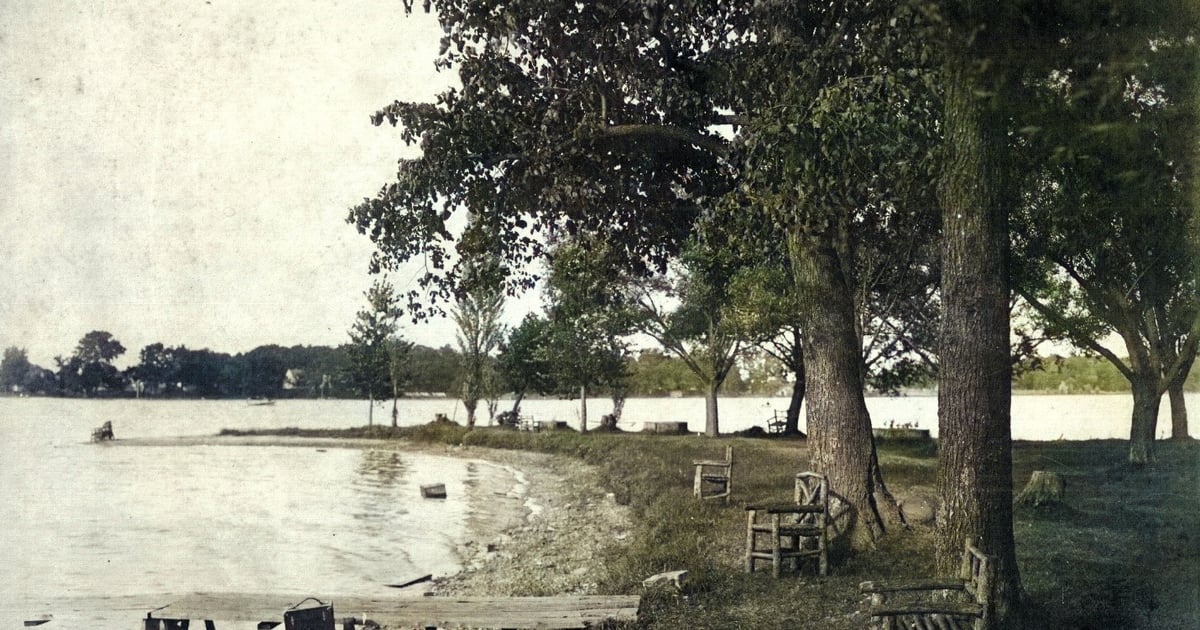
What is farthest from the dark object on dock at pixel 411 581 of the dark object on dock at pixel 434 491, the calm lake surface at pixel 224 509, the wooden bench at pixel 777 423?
the wooden bench at pixel 777 423

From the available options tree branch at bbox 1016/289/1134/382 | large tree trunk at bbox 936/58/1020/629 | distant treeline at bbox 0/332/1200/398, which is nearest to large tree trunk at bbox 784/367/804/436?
distant treeline at bbox 0/332/1200/398

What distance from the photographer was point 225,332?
1218 centimetres

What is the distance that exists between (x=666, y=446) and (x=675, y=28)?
1919 cm

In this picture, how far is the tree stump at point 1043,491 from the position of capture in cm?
1333

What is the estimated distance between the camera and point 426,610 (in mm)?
9086

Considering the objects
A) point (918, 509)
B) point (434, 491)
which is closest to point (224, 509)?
point (434, 491)

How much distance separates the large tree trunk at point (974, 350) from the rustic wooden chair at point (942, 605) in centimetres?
54

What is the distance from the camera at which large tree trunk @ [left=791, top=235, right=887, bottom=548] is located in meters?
10.9

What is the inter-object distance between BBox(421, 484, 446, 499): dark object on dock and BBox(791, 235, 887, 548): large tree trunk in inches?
613

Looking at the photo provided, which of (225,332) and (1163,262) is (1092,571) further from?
(225,332)

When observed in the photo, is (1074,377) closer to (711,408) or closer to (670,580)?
(670,580)

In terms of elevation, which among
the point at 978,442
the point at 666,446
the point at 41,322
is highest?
the point at 41,322

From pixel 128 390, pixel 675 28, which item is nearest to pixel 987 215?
pixel 675 28

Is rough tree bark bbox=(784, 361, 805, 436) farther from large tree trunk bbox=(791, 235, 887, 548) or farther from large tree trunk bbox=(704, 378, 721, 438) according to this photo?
large tree trunk bbox=(791, 235, 887, 548)
